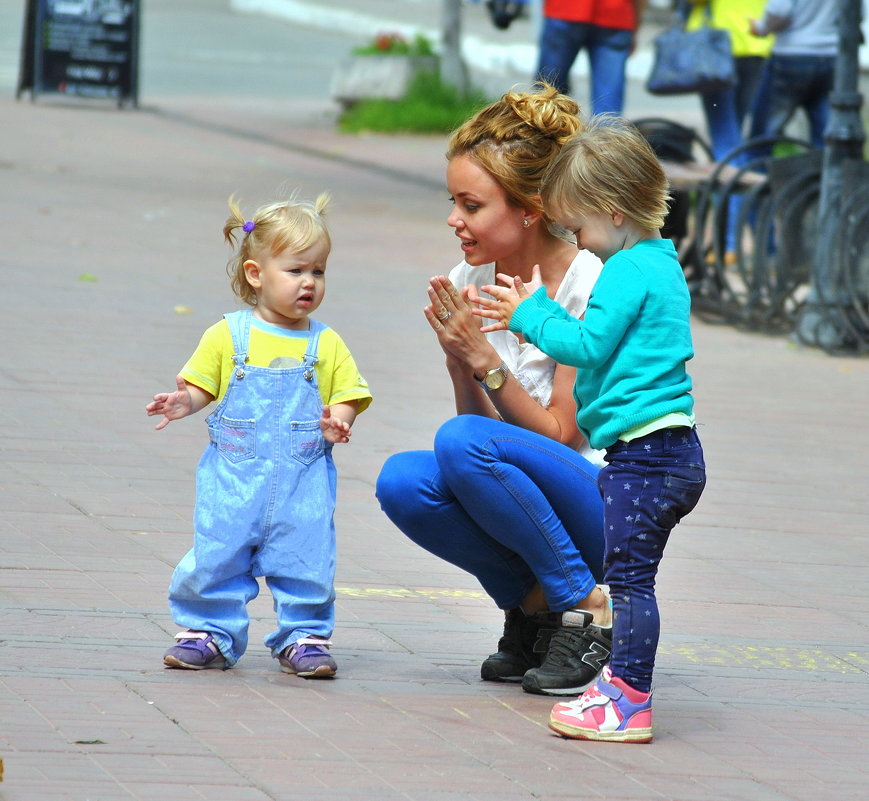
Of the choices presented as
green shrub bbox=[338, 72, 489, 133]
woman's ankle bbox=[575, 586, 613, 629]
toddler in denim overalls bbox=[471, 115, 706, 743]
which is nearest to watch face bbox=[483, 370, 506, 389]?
toddler in denim overalls bbox=[471, 115, 706, 743]

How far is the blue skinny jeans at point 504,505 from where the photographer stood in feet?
12.5

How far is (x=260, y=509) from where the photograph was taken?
3.78m

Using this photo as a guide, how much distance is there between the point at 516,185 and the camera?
3945 millimetres

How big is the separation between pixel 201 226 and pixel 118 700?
8.32 meters

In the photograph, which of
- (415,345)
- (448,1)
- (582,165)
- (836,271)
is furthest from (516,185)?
(448,1)

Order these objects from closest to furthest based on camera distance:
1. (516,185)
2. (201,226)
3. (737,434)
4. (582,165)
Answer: (582,165)
(516,185)
(737,434)
(201,226)

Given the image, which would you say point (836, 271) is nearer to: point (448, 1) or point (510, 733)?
point (510, 733)

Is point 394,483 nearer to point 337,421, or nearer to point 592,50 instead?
point 337,421

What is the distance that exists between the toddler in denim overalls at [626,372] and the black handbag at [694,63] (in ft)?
23.4

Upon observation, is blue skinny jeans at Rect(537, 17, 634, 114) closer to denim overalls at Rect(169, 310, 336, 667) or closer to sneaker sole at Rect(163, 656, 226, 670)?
denim overalls at Rect(169, 310, 336, 667)

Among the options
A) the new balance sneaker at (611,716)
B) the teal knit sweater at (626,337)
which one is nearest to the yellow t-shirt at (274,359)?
the teal knit sweater at (626,337)

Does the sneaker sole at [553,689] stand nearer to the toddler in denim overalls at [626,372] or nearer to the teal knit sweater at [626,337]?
the toddler in denim overalls at [626,372]

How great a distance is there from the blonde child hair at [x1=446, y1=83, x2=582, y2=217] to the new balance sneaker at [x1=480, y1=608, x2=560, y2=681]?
3.25 feet

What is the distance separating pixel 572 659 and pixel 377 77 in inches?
635
